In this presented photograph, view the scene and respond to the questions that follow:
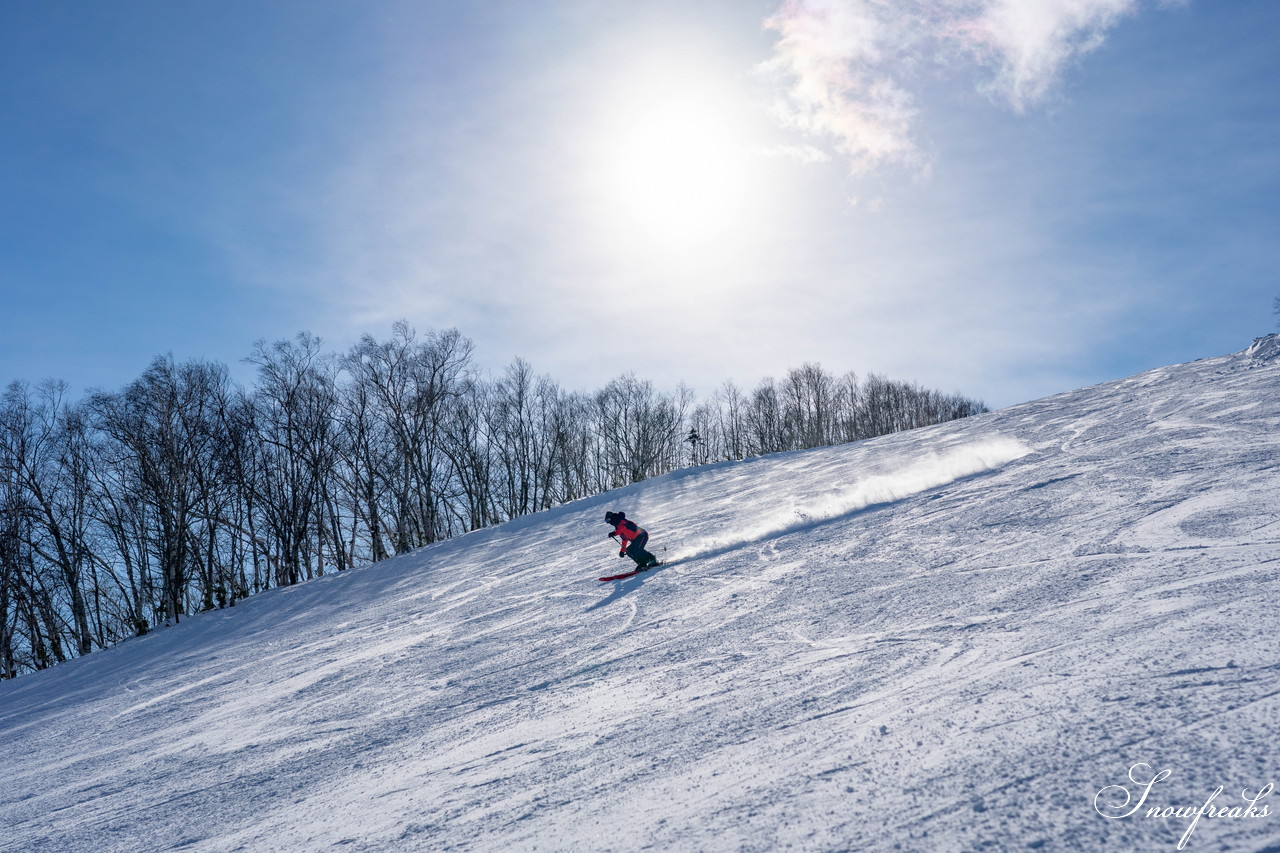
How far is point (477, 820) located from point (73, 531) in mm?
40126

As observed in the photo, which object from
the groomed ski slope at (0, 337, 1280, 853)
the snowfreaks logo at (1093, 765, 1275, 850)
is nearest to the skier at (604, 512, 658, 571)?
the groomed ski slope at (0, 337, 1280, 853)

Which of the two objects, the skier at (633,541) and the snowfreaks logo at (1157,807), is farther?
the skier at (633,541)

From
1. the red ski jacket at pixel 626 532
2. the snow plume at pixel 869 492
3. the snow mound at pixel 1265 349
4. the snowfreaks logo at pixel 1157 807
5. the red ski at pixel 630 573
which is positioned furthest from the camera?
the snow mound at pixel 1265 349

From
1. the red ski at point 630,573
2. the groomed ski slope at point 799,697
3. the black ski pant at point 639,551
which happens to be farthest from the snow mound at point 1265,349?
the black ski pant at point 639,551

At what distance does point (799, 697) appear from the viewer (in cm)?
484

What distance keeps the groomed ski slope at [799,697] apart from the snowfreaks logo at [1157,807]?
0.13 feet

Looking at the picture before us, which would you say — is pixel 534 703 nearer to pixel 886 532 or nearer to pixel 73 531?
pixel 886 532

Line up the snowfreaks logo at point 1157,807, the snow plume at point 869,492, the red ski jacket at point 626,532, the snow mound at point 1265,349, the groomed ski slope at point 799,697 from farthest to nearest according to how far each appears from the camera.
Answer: the snow mound at point 1265,349, the snow plume at point 869,492, the red ski jacket at point 626,532, the groomed ski slope at point 799,697, the snowfreaks logo at point 1157,807

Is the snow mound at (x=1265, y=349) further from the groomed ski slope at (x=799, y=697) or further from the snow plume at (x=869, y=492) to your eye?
the snow plume at (x=869, y=492)

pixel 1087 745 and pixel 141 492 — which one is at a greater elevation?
pixel 141 492

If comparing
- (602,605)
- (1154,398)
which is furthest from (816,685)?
(1154,398)

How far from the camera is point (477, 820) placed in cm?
410

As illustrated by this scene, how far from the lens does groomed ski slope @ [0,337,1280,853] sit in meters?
3.23

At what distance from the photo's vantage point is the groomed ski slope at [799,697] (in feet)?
10.6
